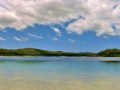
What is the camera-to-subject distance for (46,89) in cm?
2122

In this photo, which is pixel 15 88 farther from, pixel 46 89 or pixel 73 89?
pixel 73 89

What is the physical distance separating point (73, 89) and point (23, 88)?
15.0 feet

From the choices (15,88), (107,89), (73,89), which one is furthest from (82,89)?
(15,88)

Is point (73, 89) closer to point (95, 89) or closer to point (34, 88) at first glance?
point (95, 89)

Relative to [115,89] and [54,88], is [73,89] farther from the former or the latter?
[115,89]

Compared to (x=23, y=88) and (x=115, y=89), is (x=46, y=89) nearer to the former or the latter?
(x=23, y=88)

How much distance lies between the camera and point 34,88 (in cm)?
2186

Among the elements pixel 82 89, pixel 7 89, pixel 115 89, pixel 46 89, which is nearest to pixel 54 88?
pixel 46 89

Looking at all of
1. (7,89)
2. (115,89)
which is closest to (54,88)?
(7,89)

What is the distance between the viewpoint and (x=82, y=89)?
21.5 meters

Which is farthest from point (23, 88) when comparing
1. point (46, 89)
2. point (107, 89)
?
point (107, 89)

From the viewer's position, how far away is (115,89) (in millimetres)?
21797

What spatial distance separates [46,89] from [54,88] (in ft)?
2.80

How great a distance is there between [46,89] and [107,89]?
18.5 ft
